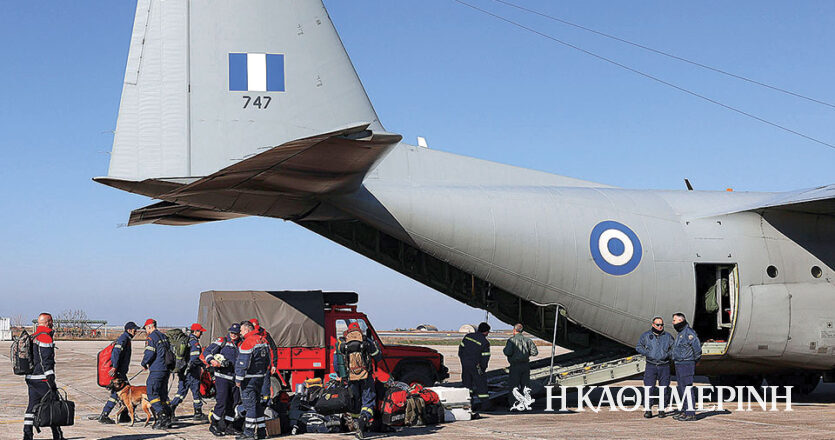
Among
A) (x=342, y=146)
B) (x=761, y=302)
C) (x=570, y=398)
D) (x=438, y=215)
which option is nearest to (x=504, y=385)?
(x=570, y=398)

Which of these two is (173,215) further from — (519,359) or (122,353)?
(519,359)

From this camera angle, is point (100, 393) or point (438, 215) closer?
point (438, 215)

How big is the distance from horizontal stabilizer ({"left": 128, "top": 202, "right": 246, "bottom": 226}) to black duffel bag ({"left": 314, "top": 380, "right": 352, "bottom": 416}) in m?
4.20

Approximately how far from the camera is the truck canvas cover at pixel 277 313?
14.5 meters

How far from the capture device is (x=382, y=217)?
42.8ft

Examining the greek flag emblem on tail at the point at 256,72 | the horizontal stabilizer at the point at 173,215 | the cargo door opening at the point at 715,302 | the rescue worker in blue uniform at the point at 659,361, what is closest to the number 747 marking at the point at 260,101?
the greek flag emblem on tail at the point at 256,72

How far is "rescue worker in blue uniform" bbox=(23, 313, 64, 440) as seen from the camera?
9.82 metres

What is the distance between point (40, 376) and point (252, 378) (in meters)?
2.66

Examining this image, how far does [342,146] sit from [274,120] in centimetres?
298

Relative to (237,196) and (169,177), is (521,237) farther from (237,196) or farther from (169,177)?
(169,177)

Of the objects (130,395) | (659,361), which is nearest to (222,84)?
(130,395)

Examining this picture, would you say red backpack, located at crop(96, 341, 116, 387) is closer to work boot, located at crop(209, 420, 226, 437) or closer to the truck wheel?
work boot, located at crop(209, 420, 226, 437)

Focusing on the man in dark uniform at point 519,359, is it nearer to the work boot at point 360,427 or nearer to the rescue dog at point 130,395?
the work boot at point 360,427

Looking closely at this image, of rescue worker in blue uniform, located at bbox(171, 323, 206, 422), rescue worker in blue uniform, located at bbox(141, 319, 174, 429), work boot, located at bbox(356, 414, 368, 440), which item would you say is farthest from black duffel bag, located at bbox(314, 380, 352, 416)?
rescue worker in blue uniform, located at bbox(171, 323, 206, 422)
